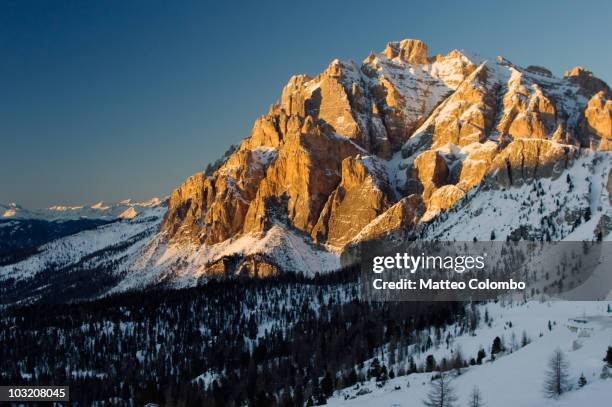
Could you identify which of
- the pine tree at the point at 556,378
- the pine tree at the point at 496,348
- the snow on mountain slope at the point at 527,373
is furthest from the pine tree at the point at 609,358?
the pine tree at the point at 496,348

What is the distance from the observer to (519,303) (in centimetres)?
18125

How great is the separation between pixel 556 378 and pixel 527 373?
11114 millimetres

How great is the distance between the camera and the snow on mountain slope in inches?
3177

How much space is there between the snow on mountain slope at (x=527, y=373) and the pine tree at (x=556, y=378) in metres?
0.91

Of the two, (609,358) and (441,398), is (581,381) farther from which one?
(441,398)

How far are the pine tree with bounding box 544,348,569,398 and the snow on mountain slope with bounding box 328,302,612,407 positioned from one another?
910 mm

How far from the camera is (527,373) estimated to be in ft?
306

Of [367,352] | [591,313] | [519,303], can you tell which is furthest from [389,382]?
[519,303]

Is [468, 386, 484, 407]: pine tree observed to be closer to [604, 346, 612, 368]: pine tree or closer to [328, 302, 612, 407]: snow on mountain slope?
[328, 302, 612, 407]: snow on mountain slope

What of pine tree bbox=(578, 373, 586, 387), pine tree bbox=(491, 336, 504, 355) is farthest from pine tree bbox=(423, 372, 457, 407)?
pine tree bbox=(491, 336, 504, 355)

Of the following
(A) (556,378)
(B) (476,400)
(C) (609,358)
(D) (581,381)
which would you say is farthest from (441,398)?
(C) (609,358)

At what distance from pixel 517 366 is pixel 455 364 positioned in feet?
96.0

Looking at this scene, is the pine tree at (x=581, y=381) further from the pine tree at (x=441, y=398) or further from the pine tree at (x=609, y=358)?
the pine tree at (x=441, y=398)

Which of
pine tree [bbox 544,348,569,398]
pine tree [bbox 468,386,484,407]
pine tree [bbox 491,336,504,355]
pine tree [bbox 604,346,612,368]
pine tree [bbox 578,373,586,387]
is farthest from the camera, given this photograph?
pine tree [bbox 491,336,504,355]
